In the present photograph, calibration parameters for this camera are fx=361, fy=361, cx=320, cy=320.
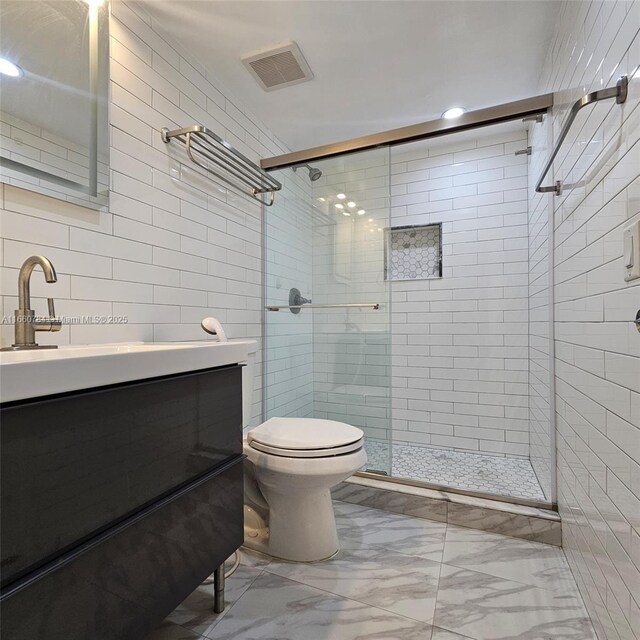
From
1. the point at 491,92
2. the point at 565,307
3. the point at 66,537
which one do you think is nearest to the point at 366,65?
the point at 491,92

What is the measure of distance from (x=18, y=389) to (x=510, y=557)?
1.75m

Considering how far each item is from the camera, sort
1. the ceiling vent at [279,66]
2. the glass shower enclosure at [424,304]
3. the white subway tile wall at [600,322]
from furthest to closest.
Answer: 1. the glass shower enclosure at [424,304]
2. the ceiling vent at [279,66]
3. the white subway tile wall at [600,322]

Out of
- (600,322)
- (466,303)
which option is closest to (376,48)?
(600,322)

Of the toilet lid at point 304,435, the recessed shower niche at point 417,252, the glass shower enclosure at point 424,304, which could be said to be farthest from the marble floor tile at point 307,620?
the recessed shower niche at point 417,252

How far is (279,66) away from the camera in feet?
5.88

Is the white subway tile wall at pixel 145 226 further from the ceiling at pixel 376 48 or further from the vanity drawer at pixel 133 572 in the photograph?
the vanity drawer at pixel 133 572

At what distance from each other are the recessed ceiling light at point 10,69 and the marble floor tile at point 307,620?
1724 mm

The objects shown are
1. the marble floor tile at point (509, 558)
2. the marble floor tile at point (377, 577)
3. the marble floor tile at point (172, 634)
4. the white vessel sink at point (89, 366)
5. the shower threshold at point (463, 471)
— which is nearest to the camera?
the white vessel sink at point (89, 366)

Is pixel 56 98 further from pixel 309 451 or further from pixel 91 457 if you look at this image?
pixel 309 451

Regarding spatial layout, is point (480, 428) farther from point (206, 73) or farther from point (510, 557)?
point (206, 73)

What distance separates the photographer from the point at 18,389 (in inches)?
22.1

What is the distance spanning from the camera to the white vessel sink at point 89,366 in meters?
0.56

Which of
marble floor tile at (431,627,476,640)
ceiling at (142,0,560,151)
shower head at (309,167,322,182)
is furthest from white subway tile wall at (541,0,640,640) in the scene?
shower head at (309,167,322,182)

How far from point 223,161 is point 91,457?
156 cm
